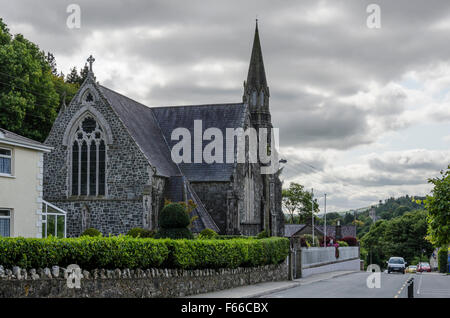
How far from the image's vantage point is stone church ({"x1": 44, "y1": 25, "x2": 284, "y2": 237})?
125 ft

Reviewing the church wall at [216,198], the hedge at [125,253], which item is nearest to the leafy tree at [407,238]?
the church wall at [216,198]

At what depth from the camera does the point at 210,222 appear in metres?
41.5

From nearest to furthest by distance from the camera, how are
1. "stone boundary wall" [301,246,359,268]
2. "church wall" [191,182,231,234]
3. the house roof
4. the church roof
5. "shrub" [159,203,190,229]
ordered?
"shrub" [159,203,190,229] < the house roof < the church roof < "stone boundary wall" [301,246,359,268] < "church wall" [191,182,231,234]

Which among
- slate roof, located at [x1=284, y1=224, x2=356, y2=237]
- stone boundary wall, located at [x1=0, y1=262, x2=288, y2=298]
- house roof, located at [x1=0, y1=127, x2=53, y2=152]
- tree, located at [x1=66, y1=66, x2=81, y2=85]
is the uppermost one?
tree, located at [x1=66, y1=66, x2=81, y2=85]

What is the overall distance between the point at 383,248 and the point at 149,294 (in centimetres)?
9301

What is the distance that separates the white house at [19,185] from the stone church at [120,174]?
1060 centimetres

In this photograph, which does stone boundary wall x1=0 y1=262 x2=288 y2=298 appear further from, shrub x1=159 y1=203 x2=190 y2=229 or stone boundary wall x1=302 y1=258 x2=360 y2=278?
stone boundary wall x1=302 y1=258 x2=360 y2=278

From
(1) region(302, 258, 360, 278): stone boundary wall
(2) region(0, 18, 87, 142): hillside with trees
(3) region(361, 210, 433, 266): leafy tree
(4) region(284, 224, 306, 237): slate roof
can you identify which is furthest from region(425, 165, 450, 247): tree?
(3) region(361, 210, 433, 266): leafy tree

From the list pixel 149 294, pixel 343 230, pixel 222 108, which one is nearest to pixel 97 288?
pixel 149 294

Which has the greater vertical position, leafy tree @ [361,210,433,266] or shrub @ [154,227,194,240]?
shrub @ [154,227,194,240]

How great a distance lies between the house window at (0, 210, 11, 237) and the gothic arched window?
1286 centimetres

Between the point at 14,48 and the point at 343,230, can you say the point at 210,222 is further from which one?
the point at 343,230

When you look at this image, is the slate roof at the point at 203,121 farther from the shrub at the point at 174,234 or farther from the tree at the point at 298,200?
the tree at the point at 298,200

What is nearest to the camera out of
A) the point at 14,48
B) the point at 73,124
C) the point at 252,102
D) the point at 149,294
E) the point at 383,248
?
the point at 149,294
